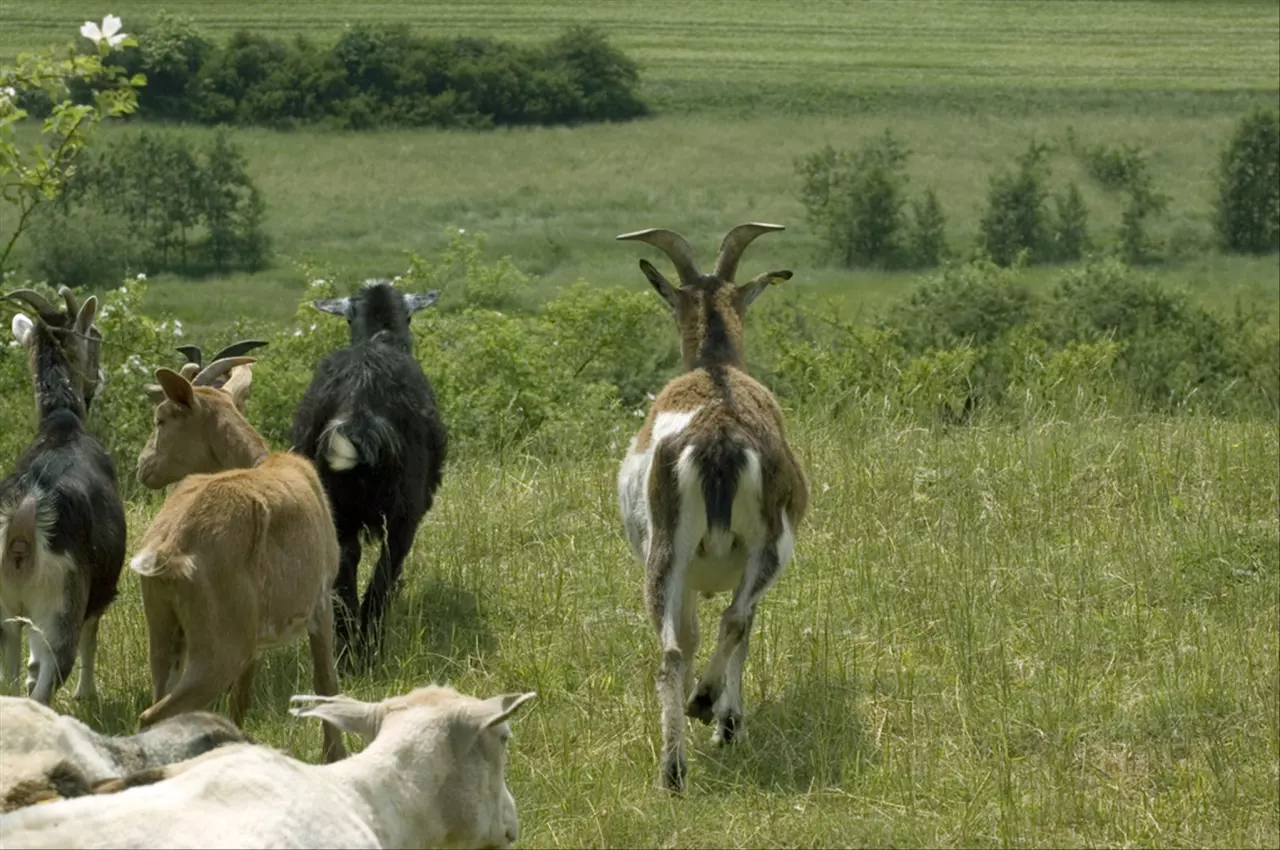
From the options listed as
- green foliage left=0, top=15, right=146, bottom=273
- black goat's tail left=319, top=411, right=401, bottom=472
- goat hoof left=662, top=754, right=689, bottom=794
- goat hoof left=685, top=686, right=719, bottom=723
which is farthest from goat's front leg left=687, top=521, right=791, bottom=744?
green foliage left=0, top=15, right=146, bottom=273

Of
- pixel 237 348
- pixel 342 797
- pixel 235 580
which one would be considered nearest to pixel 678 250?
pixel 237 348

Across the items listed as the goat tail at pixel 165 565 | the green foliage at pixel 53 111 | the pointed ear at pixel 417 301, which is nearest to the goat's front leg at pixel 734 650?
the goat tail at pixel 165 565

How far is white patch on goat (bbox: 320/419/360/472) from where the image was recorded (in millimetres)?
9195

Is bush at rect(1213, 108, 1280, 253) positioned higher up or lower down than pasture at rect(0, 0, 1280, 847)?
lower down

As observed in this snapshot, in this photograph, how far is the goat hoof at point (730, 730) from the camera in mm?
7816

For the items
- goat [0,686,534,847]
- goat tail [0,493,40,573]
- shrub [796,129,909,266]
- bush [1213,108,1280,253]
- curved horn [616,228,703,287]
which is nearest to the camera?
goat [0,686,534,847]

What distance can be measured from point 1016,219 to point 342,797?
208 feet

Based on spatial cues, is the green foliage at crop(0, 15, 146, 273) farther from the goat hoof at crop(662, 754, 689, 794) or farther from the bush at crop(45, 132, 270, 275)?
the bush at crop(45, 132, 270, 275)

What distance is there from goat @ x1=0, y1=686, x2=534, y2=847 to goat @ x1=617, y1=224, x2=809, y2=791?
2.35 meters

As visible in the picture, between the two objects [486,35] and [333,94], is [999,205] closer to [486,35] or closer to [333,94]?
[486,35]

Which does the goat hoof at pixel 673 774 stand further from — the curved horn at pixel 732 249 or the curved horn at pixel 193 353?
the curved horn at pixel 193 353

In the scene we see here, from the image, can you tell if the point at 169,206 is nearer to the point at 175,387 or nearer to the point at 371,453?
the point at 371,453

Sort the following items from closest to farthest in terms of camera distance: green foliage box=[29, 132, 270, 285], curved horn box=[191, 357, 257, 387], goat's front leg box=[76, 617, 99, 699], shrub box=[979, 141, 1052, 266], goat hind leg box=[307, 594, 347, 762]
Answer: goat hind leg box=[307, 594, 347, 762] → goat's front leg box=[76, 617, 99, 699] → curved horn box=[191, 357, 257, 387] → green foliage box=[29, 132, 270, 285] → shrub box=[979, 141, 1052, 266]

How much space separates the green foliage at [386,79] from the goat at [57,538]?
28.7 m
